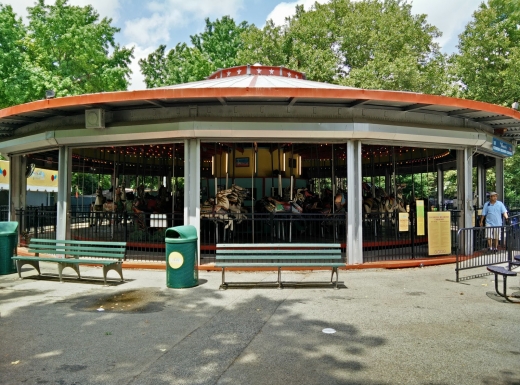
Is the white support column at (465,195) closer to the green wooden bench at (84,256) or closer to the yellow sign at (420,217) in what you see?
the yellow sign at (420,217)

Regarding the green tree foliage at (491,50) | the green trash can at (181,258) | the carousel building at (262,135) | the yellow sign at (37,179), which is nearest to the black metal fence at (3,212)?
the carousel building at (262,135)

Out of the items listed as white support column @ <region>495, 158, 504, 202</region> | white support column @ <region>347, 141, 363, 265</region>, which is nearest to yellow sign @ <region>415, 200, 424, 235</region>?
white support column @ <region>347, 141, 363, 265</region>

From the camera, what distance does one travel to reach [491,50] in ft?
90.8

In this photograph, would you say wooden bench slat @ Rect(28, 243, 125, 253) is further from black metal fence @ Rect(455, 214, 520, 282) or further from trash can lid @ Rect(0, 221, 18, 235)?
black metal fence @ Rect(455, 214, 520, 282)

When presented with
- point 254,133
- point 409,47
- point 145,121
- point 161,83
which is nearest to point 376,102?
point 254,133

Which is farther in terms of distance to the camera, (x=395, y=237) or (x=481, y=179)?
(x=481, y=179)

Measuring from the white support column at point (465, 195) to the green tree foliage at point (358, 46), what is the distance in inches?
793

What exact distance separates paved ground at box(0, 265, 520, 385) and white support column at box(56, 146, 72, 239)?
2682 millimetres

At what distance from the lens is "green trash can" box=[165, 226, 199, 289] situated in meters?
7.74

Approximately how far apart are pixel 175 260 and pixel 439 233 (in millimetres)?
6899

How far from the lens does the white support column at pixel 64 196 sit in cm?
1081

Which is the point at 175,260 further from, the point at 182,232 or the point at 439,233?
the point at 439,233

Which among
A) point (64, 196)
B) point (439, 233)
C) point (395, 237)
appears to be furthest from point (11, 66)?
point (439, 233)

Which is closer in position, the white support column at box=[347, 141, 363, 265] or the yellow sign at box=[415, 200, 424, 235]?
the white support column at box=[347, 141, 363, 265]
